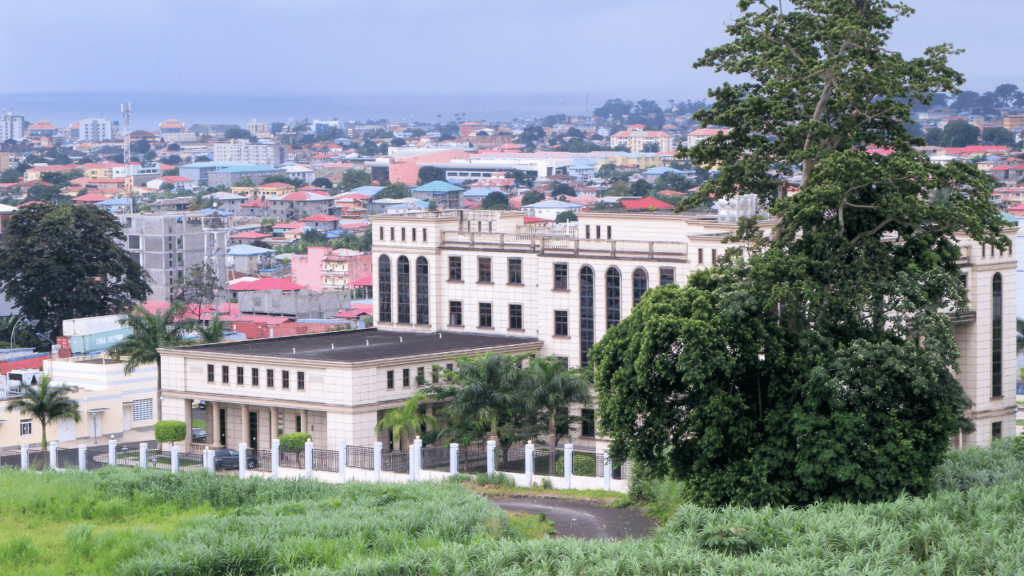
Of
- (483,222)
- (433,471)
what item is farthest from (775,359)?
(483,222)

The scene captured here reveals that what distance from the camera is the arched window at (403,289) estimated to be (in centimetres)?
5984

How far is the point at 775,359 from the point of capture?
1277 inches

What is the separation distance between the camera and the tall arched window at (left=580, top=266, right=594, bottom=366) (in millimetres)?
55000

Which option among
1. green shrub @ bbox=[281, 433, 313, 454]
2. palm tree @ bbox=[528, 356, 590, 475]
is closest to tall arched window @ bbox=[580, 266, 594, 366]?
palm tree @ bbox=[528, 356, 590, 475]

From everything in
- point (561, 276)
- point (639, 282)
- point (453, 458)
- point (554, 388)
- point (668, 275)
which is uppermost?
point (668, 275)

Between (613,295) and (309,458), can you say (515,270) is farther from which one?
(309,458)

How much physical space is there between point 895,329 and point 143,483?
17.5 m

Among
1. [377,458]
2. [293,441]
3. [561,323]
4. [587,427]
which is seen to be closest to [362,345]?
[293,441]

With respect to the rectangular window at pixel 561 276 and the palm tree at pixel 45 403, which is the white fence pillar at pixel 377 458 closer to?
the palm tree at pixel 45 403

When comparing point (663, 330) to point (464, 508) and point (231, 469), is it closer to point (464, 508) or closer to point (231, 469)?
point (464, 508)

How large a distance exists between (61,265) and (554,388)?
53685 millimetres

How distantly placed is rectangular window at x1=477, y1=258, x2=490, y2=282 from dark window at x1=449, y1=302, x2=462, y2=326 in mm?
1397

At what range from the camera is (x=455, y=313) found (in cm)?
5869

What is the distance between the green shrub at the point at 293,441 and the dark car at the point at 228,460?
110cm
